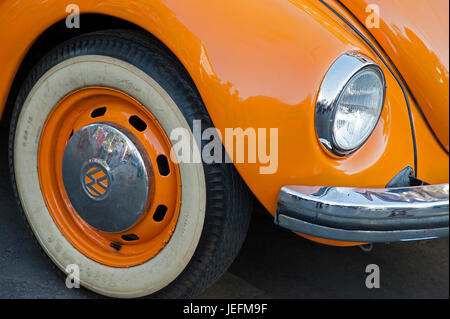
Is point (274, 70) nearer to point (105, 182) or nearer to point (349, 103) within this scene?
point (349, 103)

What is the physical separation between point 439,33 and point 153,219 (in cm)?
117

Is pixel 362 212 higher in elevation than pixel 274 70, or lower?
lower

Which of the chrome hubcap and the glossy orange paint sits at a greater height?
the glossy orange paint

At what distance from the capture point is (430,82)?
1622 mm

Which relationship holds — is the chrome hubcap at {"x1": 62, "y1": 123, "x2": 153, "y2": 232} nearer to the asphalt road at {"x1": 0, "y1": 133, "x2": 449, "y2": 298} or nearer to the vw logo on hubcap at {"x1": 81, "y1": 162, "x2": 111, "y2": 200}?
the vw logo on hubcap at {"x1": 81, "y1": 162, "x2": 111, "y2": 200}

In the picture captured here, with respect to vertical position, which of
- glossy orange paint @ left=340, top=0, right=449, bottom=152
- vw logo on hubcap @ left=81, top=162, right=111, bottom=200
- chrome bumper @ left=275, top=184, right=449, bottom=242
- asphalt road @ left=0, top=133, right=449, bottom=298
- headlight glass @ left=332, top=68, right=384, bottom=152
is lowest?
asphalt road @ left=0, top=133, right=449, bottom=298

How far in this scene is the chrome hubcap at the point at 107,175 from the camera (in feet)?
5.08

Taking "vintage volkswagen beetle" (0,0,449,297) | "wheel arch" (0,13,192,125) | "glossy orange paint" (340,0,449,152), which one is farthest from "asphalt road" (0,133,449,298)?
"glossy orange paint" (340,0,449,152)

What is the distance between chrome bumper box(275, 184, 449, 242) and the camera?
4.44 ft

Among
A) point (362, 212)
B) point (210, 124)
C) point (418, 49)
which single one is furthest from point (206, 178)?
point (418, 49)

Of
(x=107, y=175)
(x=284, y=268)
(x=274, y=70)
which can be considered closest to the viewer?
(x=274, y=70)

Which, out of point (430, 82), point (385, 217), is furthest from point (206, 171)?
point (430, 82)

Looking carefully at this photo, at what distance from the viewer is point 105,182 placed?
1597mm

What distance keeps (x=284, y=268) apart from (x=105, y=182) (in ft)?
3.12
